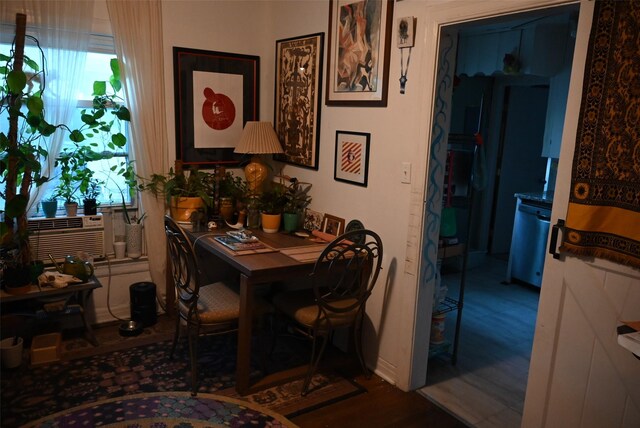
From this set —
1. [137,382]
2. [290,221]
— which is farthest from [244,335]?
[290,221]

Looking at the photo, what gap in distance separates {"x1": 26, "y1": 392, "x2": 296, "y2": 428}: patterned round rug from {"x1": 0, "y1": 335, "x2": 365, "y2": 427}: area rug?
0.19 feet

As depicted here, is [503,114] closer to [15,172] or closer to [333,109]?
[333,109]

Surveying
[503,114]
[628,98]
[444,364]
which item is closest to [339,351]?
[444,364]

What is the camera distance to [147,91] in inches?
129

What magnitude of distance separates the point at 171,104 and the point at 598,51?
8.69 ft

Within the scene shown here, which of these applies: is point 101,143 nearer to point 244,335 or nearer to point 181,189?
point 181,189

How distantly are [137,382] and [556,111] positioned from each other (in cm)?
396

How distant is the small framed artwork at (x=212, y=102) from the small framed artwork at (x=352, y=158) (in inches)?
39.6

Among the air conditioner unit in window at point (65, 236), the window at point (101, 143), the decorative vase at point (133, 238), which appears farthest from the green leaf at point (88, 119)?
the decorative vase at point (133, 238)

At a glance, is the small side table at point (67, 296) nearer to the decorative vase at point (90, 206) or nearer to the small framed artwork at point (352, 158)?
the decorative vase at point (90, 206)

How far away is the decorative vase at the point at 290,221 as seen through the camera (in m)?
3.22

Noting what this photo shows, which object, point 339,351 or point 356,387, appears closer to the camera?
point 356,387

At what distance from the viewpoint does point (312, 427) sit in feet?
7.75

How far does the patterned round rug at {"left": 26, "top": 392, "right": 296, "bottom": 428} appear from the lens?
2295 mm
